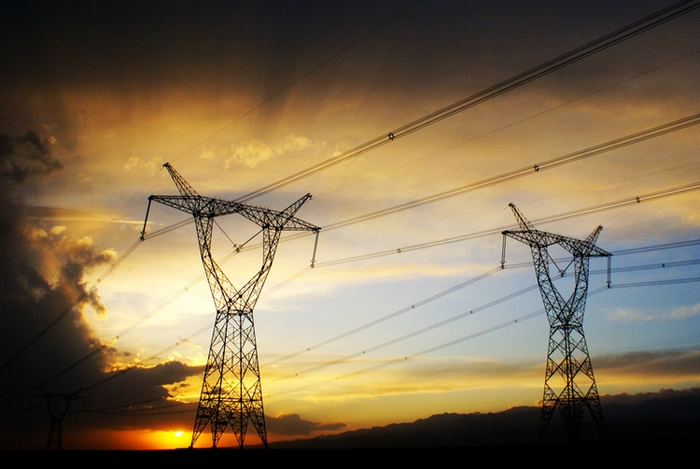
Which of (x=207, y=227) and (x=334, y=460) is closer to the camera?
(x=334, y=460)

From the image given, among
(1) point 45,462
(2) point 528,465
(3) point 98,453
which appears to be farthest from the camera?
(3) point 98,453

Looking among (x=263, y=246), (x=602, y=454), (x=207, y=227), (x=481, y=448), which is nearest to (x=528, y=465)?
(x=602, y=454)

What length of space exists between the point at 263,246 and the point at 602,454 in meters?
27.4

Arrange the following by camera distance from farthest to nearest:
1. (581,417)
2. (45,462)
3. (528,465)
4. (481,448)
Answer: (581,417) → (45,462) → (481,448) → (528,465)

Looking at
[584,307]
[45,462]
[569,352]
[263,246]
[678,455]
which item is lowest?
[678,455]

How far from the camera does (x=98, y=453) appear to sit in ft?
114

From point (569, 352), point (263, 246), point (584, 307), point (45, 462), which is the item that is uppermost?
point (263, 246)

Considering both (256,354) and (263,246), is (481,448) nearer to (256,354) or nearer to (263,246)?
(256,354)

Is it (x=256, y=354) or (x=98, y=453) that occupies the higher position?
(x=256, y=354)

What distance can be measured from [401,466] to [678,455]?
1242cm

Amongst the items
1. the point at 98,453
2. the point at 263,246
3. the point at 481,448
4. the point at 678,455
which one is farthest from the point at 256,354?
the point at 678,455

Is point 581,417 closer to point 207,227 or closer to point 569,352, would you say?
point 569,352

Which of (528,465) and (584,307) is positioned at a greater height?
(584,307)

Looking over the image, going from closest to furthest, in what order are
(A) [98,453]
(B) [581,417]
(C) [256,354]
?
(A) [98,453] → (C) [256,354] → (B) [581,417]
